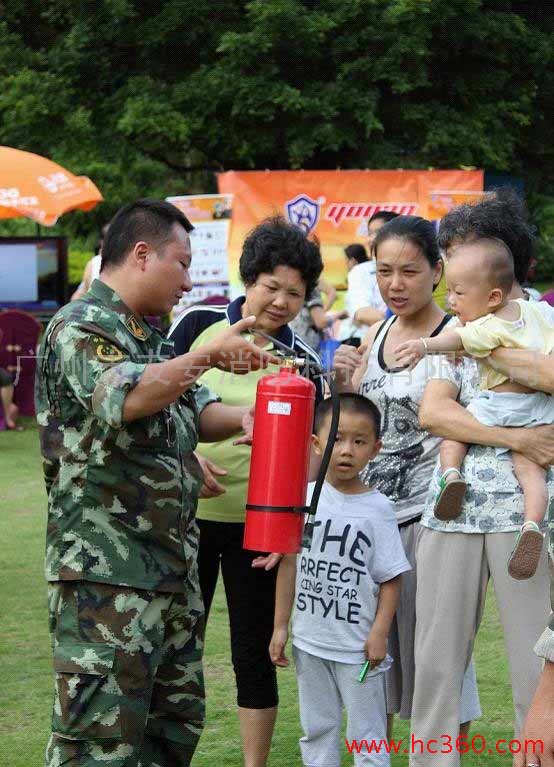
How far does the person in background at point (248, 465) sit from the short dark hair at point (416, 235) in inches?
10.5

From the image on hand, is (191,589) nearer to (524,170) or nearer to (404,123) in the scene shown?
(404,123)

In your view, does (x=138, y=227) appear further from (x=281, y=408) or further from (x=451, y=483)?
(x=451, y=483)

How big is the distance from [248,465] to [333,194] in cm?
1095

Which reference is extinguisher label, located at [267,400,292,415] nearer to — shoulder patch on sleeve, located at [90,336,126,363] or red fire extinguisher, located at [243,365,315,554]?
red fire extinguisher, located at [243,365,315,554]

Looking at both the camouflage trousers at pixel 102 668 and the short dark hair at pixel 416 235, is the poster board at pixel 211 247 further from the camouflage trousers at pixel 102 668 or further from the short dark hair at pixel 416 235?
the camouflage trousers at pixel 102 668

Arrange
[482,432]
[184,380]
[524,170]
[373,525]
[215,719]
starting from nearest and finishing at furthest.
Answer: [184,380], [482,432], [373,525], [215,719], [524,170]

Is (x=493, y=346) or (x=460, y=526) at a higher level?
(x=493, y=346)

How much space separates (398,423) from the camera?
427 centimetres

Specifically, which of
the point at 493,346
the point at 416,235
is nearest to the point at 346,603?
the point at 493,346

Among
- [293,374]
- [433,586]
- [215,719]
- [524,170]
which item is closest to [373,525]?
[433,586]

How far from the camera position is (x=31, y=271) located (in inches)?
628

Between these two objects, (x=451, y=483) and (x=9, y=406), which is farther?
(x=9, y=406)

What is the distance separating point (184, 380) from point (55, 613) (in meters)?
0.81

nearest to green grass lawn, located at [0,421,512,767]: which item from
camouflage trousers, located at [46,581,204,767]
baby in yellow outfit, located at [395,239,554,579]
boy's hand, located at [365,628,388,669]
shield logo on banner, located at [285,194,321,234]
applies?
boy's hand, located at [365,628,388,669]
